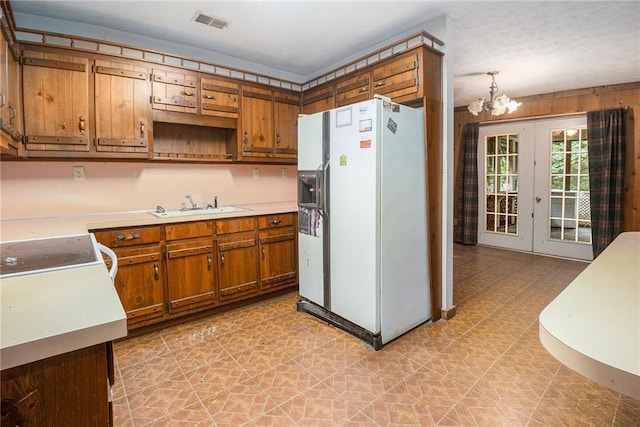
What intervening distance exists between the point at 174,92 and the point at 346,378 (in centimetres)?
271

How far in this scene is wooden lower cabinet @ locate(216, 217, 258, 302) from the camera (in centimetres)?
300

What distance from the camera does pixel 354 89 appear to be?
10.6 feet

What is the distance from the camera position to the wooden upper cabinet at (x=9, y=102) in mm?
1801

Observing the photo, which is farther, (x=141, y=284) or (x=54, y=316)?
(x=141, y=284)

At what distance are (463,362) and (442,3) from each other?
258cm

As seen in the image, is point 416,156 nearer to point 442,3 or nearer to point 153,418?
point 442,3

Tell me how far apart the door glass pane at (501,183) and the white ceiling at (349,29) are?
5.42 feet

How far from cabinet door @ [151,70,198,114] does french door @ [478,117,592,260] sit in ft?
15.6

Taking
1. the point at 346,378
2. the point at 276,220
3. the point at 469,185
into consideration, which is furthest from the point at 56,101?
the point at 469,185

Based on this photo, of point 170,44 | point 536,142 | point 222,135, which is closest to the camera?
point 170,44

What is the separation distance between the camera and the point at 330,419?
1.74 meters

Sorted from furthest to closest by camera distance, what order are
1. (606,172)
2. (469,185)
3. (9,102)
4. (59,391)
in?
(469,185) < (606,172) < (9,102) < (59,391)

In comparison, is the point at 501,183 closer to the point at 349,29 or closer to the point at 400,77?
the point at 400,77

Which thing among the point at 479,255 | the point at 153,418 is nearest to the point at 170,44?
the point at 153,418
